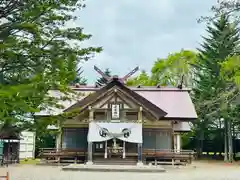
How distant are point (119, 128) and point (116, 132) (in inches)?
11.5

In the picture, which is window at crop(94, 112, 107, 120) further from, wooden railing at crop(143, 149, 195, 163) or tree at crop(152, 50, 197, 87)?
tree at crop(152, 50, 197, 87)

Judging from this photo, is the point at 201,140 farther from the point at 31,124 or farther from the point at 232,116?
the point at 31,124

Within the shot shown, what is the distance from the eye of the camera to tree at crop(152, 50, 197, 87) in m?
37.8

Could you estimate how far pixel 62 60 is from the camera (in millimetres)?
8844

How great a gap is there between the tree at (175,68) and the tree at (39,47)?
28.8m

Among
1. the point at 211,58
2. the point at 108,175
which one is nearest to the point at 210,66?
the point at 211,58

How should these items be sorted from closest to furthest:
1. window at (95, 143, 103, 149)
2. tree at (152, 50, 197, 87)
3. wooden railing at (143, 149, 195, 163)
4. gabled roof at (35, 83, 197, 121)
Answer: wooden railing at (143, 149, 195, 163) → window at (95, 143, 103, 149) → gabled roof at (35, 83, 197, 121) → tree at (152, 50, 197, 87)

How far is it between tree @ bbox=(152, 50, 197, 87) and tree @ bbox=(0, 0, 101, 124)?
28.8 m

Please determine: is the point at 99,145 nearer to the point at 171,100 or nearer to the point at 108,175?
the point at 171,100

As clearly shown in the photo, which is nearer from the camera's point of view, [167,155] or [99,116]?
[167,155]

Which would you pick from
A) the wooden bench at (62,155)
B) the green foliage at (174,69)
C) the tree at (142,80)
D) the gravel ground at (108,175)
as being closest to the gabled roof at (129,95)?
the wooden bench at (62,155)

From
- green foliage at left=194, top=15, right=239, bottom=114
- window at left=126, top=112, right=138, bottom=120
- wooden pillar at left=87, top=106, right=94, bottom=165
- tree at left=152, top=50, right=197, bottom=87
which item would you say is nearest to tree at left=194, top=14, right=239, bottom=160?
green foliage at left=194, top=15, right=239, bottom=114

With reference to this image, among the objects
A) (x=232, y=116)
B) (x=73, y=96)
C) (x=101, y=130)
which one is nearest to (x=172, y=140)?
(x=101, y=130)

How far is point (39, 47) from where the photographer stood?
8906 millimetres
